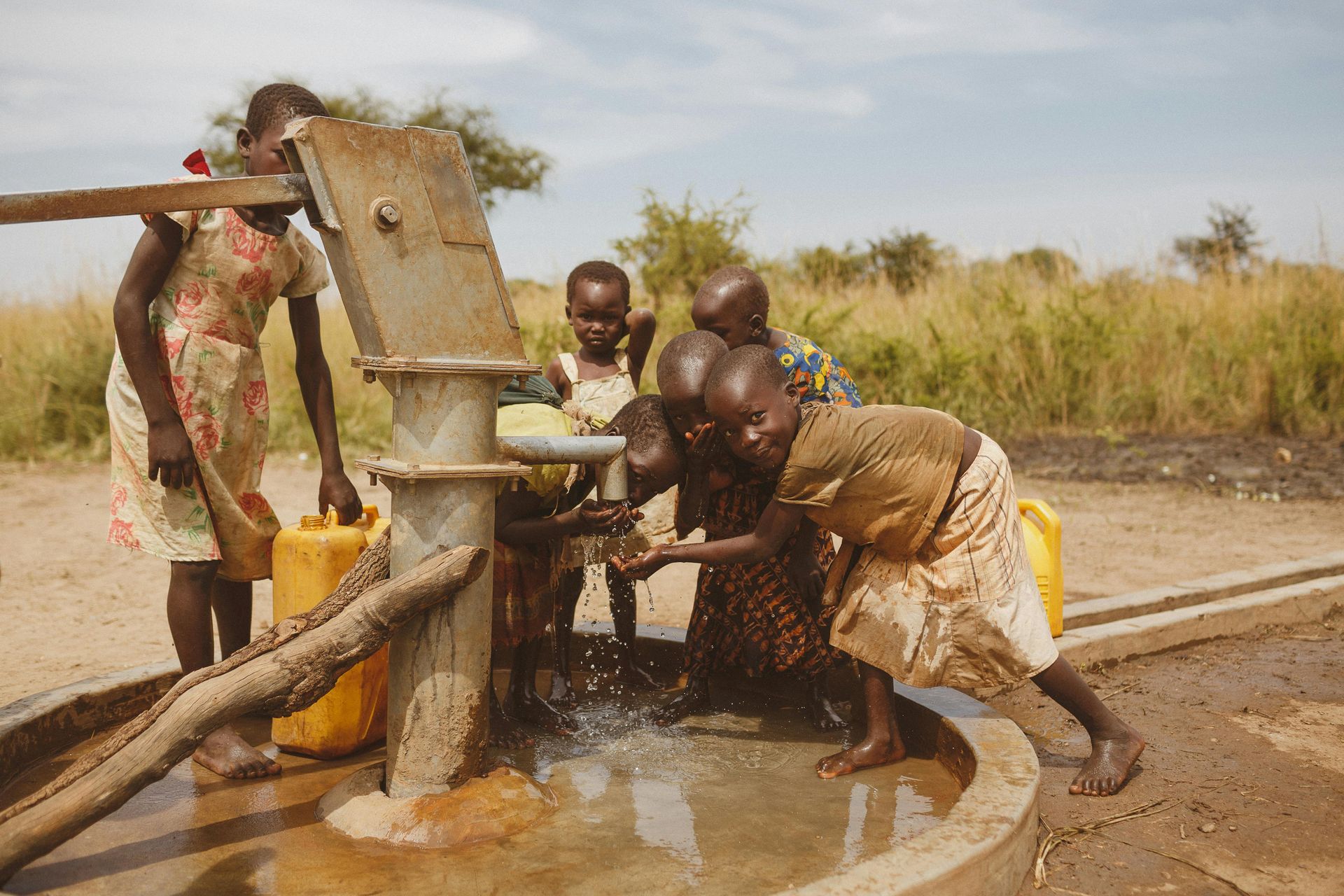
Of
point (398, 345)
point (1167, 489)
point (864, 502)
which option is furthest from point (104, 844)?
point (1167, 489)

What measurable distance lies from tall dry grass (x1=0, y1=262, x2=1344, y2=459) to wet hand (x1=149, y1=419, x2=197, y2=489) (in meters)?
6.46

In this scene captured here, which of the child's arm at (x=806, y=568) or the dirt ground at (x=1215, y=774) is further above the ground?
the child's arm at (x=806, y=568)

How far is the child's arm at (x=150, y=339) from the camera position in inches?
99.8

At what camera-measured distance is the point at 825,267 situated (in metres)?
11.8

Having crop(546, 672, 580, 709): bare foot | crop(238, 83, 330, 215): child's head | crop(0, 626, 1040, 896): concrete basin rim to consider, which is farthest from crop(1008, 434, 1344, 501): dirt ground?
crop(238, 83, 330, 215): child's head

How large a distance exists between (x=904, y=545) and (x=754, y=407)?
0.56m

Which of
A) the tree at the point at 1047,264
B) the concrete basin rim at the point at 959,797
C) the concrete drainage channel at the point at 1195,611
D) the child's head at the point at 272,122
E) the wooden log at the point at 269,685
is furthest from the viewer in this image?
the tree at the point at 1047,264

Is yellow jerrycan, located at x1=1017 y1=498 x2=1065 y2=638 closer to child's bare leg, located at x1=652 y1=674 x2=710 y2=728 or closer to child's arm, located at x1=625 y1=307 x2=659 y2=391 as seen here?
child's bare leg, located at x1=652 y1=674 x2=710 y2=728

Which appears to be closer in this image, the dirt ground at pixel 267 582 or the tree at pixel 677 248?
the dirt ground at pixel 267 582

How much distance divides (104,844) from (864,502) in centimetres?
186

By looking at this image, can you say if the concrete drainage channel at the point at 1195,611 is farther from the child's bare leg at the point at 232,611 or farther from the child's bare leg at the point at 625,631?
the child's bare leg at the point at 232,611

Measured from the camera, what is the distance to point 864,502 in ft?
8.71

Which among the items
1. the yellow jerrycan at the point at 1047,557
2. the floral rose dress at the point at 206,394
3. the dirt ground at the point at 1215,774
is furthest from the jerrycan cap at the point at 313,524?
the yellow jerrycan at the point at 1047,557

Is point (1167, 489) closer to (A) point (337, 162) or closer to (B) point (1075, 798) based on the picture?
(B) point (1075, 798)
